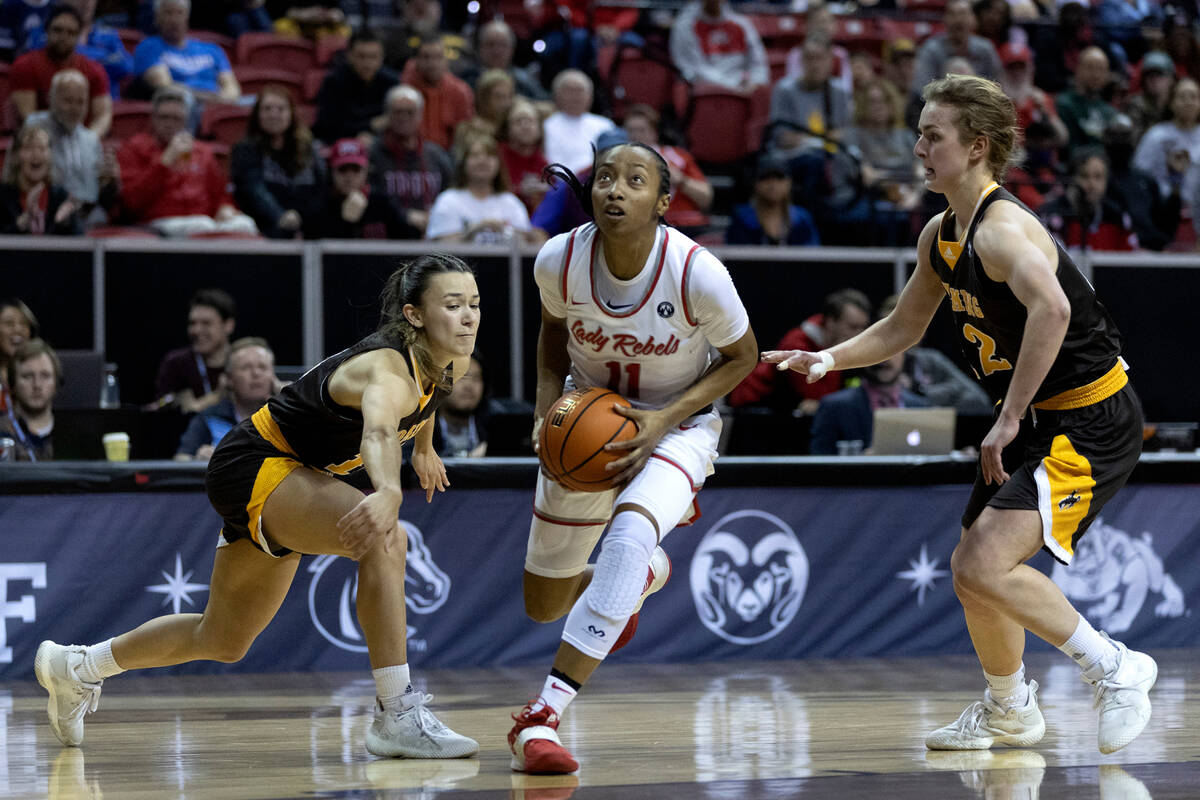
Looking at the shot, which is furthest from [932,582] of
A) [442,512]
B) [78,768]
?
[78,768]

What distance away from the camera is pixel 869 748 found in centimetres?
446

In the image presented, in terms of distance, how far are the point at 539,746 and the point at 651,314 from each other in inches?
52.6

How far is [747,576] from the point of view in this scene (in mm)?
6969

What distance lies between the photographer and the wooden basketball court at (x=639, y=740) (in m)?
3.77

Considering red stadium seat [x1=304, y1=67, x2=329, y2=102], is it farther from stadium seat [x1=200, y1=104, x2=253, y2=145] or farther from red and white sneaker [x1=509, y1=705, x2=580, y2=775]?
red and white sneaker [x1=509, y1=705, x2=580, y2=775]

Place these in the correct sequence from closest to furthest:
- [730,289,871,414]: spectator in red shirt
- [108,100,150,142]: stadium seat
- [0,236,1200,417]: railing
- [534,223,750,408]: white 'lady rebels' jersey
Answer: [534,223,750,408]: white 'lady rebels' jersey < [0,236,1200,417]: railing < [730,289,871,414]: spectator in red shirt < [108,100,150,142]: stadium seat

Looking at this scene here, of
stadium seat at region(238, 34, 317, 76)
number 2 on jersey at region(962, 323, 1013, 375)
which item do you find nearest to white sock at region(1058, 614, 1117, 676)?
number 2 on jersey at region(962, 323, 1013, 375)

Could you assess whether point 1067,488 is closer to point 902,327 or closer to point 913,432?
point 902,327

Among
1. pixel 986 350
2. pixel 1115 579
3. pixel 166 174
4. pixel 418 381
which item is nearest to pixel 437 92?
pixel 166 174

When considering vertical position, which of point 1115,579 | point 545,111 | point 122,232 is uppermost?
point 545,111

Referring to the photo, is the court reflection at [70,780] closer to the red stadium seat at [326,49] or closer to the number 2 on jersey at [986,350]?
the number 2 on jersey at [986,350]

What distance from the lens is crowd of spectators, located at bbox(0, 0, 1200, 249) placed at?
9.22 meters

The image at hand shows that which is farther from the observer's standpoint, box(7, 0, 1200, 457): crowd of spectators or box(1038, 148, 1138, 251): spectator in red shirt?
box(1038, 148, 1138, 251): spectator in red shirt

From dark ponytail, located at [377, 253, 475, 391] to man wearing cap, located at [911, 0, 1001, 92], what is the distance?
8639 millimetres
